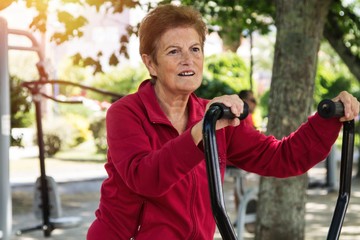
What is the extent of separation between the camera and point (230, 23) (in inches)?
382

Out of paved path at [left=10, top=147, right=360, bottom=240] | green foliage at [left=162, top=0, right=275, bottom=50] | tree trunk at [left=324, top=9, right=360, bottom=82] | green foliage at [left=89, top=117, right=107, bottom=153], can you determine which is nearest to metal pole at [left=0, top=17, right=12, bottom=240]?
green foliage at [left=162, top=0, right=275, bottom=50]

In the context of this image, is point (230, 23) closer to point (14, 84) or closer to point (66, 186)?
point (14, 84)

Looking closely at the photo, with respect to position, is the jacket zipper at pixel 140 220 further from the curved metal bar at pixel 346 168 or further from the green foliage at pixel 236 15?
the green foliage at pixel 236 15

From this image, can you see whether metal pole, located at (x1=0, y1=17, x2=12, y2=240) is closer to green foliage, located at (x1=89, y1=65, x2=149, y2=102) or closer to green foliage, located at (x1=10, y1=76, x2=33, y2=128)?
green foliage, located at (x1=10, y1=76, x2=33, y2=128)

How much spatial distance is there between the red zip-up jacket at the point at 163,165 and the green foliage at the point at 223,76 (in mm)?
8920

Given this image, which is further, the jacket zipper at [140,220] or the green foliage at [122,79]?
the green foliage at [122,79]

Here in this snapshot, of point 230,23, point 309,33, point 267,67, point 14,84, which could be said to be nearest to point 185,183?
point 309,33

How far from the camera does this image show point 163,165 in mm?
2217

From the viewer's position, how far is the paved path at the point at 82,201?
905 centimetres

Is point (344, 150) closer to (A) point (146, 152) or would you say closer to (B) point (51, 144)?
(A) point (146, 152)

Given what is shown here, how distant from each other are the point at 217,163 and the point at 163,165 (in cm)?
28

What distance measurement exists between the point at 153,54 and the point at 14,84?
8.28 metres

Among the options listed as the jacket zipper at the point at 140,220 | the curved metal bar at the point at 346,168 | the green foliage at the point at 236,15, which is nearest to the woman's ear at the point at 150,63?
the jacket zipper at the point at 140,220

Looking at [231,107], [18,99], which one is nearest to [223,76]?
[18,99]
